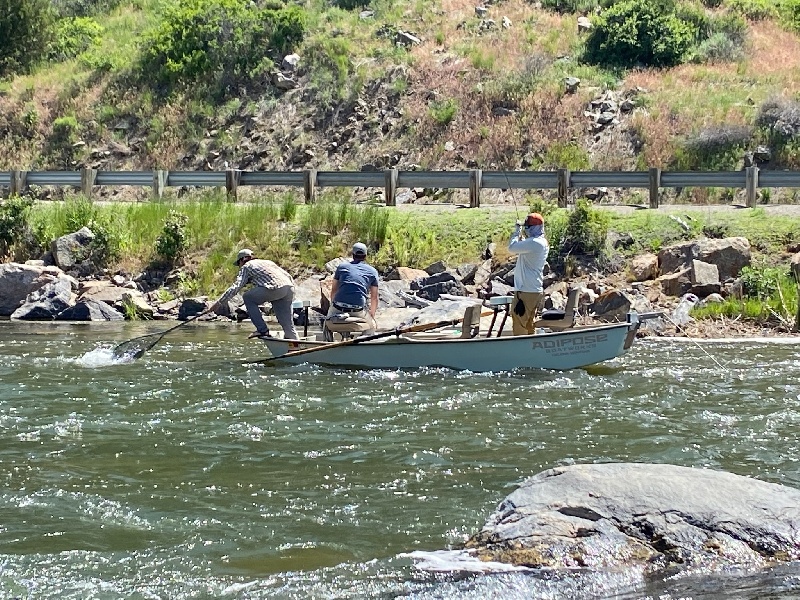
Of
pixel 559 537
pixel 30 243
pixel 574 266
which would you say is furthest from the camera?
A: pixel 30 243

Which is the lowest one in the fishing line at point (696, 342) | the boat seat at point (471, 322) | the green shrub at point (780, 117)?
the fishing line at point (696, 342)

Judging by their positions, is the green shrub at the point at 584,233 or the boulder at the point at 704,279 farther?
the green shrub at the point at 584,233

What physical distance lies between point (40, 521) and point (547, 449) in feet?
15.0

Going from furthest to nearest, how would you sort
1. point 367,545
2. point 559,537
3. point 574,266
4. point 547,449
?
point 574,266 → point 547,449 → point 367,545 → point 559,537

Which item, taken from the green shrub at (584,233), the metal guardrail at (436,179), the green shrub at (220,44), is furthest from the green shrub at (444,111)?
the green shrub at (584,233)

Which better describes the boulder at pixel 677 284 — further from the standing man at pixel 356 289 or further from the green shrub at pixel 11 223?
the green shrub at pixel 11 223

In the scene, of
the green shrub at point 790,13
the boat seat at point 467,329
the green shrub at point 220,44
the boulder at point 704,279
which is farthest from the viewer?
the green shrub at point 790,13

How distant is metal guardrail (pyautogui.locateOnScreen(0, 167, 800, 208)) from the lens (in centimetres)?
2544

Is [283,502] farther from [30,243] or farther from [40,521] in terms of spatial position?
[30,243]

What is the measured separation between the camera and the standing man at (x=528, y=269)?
597 inches

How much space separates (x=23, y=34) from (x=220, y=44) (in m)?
9.14

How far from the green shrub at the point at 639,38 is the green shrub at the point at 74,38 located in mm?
21649

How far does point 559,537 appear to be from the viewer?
7.18 m

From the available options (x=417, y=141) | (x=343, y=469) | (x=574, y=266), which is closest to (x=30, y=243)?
(x=574, y=266)
